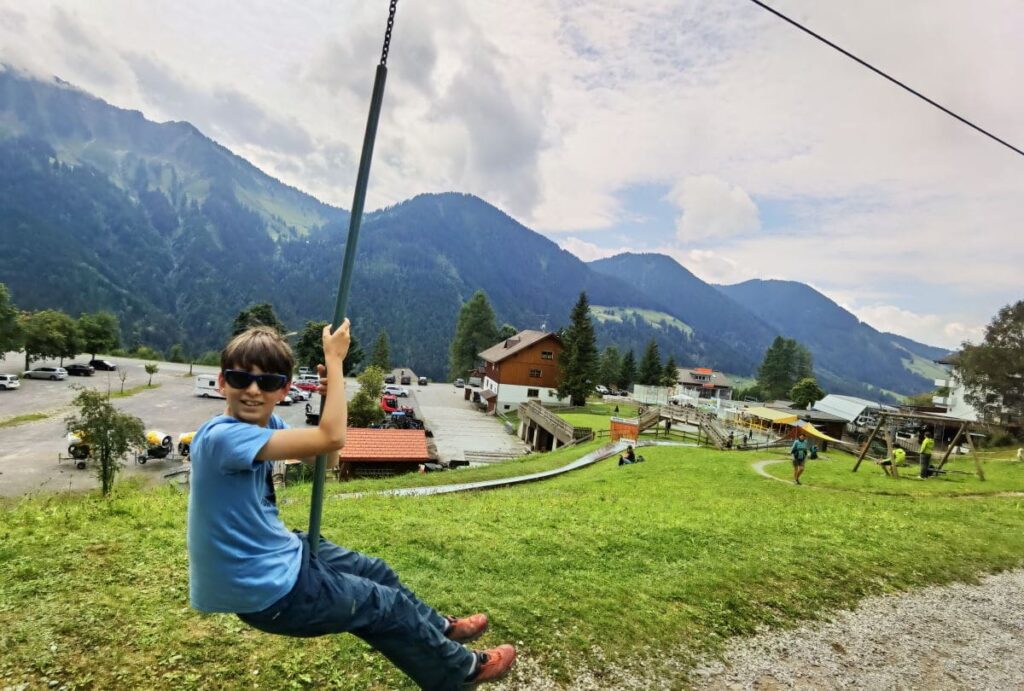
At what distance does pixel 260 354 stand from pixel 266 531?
968 mm

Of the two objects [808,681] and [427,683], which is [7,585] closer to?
[427,683]

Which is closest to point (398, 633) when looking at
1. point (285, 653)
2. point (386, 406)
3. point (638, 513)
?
point (285, 653)

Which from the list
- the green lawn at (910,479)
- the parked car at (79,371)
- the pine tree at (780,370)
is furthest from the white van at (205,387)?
the pine tree at (780,370)

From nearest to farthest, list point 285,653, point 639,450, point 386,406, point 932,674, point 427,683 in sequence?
point 427,683 < point 285,653 < point 932,674 < point 639,450 < point 386,406

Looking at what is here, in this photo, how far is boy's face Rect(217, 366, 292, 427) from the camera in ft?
8.65

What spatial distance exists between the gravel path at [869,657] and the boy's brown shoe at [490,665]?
0.97m

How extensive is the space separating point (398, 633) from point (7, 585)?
5.28 meters

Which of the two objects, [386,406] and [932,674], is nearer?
[932,674]

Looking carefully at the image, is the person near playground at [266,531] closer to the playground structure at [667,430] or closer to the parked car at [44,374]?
the playground structure at [667,430]

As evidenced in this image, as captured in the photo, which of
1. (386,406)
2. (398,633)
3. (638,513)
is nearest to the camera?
(398,633)

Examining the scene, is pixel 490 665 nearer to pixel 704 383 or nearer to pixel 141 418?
pixel 141 418

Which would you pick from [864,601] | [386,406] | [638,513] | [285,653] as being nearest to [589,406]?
[386,406]

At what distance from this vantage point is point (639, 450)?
94.4ft

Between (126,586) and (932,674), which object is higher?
(126,586)
